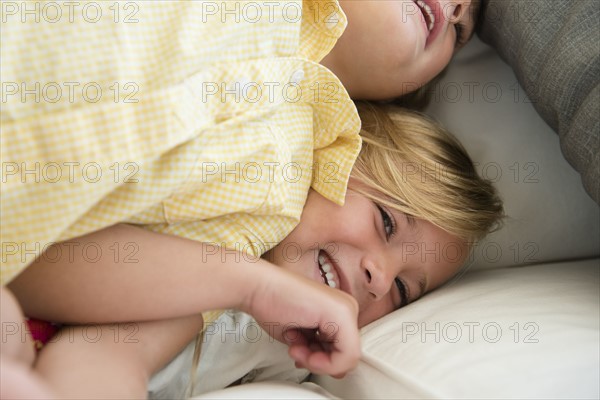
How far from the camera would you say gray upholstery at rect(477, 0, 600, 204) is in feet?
3.14

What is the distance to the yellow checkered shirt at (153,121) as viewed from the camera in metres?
0.79

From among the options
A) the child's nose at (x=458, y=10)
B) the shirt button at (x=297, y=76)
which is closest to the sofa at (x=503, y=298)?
the child's nose at (x=458, y=10)

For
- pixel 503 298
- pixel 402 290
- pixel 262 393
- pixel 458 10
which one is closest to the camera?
pixel 262 393

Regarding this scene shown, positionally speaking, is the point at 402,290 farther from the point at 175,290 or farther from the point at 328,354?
the point at 175,290

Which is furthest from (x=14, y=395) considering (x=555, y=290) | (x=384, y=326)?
(x=555, y=290)

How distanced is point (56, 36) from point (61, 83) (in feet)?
0.19

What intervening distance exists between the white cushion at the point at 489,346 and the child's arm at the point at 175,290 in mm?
61

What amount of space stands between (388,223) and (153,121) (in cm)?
41

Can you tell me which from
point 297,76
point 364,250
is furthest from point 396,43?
point 364,250

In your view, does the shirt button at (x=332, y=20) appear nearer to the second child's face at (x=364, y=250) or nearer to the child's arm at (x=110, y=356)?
the second child's face at (x=364, y=250)

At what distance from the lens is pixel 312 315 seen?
0.90 m

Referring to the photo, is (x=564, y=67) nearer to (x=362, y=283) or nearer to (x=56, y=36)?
(x=362, y=283)

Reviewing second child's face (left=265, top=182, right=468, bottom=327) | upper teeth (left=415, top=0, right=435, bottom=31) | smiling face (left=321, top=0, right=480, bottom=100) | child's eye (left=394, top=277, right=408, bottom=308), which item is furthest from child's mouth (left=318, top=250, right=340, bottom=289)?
upper teeth (left=415, top=0, right=435, bottom=31)

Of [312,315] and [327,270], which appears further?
[327,270]
